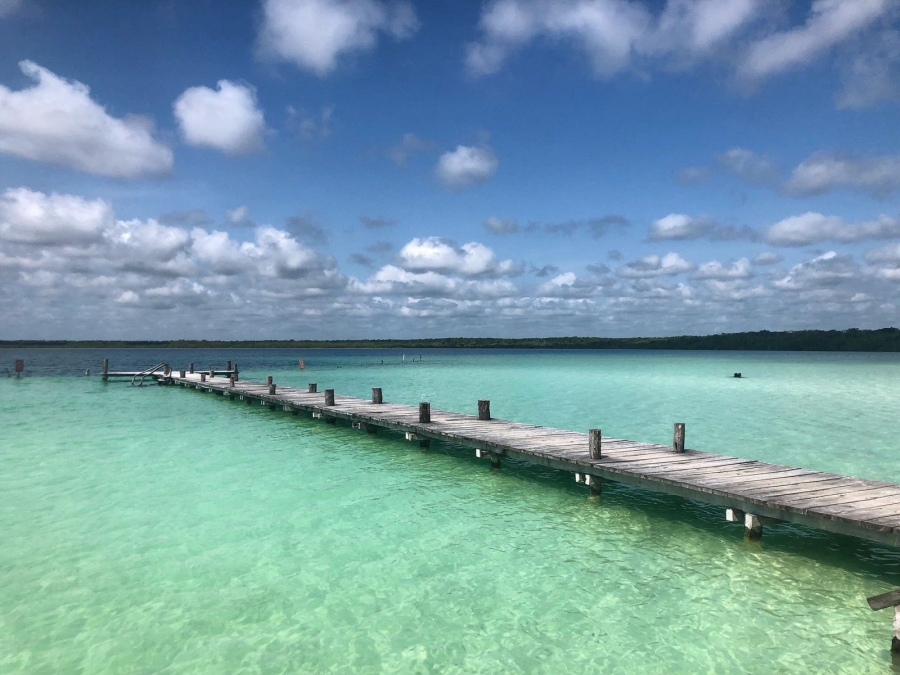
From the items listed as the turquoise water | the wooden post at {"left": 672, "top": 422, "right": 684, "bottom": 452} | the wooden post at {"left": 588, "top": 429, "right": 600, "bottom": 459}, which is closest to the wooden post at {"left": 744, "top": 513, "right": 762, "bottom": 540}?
the turquoise water

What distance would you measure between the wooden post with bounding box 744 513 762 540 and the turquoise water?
17 centimetres

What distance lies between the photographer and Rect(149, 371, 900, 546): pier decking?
9.16m

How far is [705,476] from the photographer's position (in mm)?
11609

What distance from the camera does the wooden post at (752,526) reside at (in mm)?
10336

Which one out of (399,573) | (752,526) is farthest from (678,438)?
(399,573)

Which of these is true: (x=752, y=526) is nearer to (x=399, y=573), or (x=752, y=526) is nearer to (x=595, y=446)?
(x=595, y=446)

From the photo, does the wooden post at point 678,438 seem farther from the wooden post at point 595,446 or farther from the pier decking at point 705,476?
the wooden post at point 595,446

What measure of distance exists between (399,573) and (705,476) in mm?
6546

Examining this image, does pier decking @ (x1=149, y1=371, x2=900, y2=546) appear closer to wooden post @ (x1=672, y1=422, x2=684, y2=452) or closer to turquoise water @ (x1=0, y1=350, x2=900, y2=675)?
wooden post @ (x1=672, y1=422, x2=684, y2=452)

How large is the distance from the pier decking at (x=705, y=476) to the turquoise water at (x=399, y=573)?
792mm

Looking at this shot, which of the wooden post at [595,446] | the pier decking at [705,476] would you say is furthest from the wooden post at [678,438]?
the wooden post at [595,446]

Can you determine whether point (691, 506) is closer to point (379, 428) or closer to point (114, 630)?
point (114, 630)

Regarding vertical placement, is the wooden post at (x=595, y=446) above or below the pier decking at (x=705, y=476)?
above

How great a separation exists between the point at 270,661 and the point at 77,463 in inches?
577
